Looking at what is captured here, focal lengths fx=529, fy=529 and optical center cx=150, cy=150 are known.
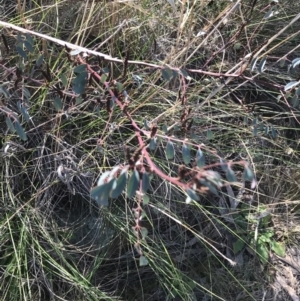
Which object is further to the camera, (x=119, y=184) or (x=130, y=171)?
(x=130, y=171)

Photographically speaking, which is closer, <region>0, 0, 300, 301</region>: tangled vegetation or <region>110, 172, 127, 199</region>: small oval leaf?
<region>110, 172, 127, 199</region>: small oval leaf

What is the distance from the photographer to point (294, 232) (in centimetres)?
154

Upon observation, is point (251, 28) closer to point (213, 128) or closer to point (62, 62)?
point (213, 128)

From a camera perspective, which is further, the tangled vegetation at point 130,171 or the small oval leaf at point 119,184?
the tangled vegetation at point 130,171

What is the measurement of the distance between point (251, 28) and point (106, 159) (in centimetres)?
60

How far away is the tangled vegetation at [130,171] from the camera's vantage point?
1.32 meters

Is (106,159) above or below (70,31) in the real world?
below

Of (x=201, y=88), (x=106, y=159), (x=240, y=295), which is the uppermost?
(x=201, y=88)

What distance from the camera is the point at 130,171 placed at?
50.4 inches

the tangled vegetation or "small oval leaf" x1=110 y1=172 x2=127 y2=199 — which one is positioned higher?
"small oval leaf" x1=110 y1=172 x2=127 y2=199

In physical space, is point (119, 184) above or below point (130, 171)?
above

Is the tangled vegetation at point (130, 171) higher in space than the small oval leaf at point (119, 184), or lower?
lower

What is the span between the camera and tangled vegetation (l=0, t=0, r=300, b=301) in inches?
51.8

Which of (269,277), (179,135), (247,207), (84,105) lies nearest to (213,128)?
(179,135)
